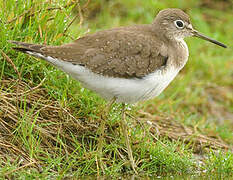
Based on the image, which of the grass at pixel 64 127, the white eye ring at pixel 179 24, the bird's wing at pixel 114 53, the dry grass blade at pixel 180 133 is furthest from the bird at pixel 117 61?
the dry grass blade at pixel 180 133

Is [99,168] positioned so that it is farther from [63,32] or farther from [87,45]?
[63,32]

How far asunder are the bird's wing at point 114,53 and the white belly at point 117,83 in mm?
48

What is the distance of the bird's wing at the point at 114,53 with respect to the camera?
199 inches

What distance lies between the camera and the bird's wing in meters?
5.04

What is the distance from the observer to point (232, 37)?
982cm

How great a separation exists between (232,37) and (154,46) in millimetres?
4976

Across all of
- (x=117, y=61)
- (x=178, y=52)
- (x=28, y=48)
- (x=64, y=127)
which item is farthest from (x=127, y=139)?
(x=28, y=48)

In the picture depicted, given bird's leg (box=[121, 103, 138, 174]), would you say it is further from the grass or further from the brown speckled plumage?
the brown speckled plumage

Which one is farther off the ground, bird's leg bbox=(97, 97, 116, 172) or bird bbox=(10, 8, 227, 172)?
bird bbox=(10, 8, 227, 172)

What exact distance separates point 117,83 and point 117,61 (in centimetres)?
23

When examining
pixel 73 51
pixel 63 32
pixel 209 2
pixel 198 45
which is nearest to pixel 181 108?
pixel 198 45

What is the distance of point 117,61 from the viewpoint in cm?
509

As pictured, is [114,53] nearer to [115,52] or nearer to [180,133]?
[115,52]

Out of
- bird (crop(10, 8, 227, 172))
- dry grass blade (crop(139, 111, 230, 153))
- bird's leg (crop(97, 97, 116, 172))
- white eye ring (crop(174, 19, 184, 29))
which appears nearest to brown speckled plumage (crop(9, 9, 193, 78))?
bird (crop(10, 8, 227, 172))
